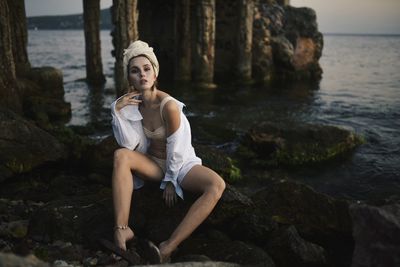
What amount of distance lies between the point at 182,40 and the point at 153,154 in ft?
43.8

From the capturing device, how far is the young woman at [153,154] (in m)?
3.48

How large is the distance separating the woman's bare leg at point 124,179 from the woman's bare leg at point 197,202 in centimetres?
37

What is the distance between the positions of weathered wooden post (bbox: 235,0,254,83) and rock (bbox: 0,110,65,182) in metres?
11.9

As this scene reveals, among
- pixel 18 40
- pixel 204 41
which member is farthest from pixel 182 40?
pixel 18 40

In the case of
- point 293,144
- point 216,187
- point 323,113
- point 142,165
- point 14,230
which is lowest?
point 323,113

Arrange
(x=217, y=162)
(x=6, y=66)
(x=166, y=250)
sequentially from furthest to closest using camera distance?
1. (x=6, y=66)
2. (x=217, y=162)
3. (x=166, y=250)

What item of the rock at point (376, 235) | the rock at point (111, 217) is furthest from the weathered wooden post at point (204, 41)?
the rock at point (376, 235)

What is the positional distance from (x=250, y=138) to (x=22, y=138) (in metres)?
4.75

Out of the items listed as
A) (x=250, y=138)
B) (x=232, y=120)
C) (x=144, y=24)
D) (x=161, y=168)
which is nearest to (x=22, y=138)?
(x=161, y=168)

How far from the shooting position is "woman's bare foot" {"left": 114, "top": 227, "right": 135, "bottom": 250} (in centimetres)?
334

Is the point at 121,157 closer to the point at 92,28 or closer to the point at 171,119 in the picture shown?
the point at 171,119

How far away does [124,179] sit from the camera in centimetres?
356

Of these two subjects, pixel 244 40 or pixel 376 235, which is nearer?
pixel 376 235

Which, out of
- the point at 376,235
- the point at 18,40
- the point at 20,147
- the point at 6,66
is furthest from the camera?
the point at 18,40
